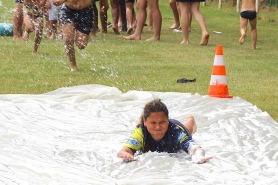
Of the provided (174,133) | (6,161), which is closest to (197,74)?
(174,133)

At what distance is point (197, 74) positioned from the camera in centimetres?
Answer: 1048

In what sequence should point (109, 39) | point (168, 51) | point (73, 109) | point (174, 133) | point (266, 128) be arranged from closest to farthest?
point (174, 133) < point (266, 128) < point (73, 109) < point (168, 51) < point (109, 39)

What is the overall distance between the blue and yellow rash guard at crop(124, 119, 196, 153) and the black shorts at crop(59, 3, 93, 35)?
16.2 feet

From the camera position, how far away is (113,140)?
626 centimetres

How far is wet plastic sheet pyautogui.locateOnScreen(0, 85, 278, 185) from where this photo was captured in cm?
483

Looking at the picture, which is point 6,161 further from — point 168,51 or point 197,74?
point 168,51

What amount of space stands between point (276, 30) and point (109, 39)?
570 cm

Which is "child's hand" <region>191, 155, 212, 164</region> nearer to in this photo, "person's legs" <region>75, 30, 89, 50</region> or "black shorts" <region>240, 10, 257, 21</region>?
"person's legs" <region>75, 30, 89, 50</region>

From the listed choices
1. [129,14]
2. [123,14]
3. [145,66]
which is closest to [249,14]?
[145,66]

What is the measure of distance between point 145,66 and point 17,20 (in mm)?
4307

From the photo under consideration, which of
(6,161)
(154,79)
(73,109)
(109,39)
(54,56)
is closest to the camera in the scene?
(6,161)

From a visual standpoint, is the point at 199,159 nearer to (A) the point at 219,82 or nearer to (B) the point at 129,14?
(A) the point at 219,82

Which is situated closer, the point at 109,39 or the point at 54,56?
the point at 54,56

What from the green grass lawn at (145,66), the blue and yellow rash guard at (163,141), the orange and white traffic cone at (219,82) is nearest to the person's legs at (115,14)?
the green grass lawn at (145,66)
